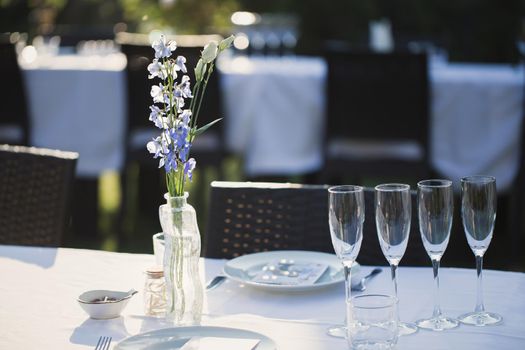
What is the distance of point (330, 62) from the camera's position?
3.84 m

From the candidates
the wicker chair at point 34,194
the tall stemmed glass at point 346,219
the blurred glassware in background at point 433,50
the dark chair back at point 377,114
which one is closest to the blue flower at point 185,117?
the tall stemmed glass at point 346,219

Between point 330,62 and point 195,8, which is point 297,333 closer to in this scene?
point 330,62

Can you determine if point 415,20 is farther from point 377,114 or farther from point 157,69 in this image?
point 157,69

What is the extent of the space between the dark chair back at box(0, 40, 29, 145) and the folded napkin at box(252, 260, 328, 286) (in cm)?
281

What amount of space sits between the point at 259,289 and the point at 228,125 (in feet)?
8.64

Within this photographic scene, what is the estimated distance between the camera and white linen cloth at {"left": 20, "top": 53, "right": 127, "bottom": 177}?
431 centimetres

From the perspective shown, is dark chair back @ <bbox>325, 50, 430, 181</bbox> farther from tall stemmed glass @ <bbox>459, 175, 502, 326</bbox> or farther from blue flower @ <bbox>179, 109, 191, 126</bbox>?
blue flower @ <bbox>179, 109, 191, 126</bbox>

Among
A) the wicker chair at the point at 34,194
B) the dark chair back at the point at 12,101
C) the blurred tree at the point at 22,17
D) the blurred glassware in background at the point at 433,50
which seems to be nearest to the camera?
the wicker chair at the point at 34,194

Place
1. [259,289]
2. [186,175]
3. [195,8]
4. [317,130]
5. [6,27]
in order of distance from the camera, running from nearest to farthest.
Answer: [186,175] → [259,289] → [317,130] → [195,8] → [6,27]

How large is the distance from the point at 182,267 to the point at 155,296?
0.31 feet

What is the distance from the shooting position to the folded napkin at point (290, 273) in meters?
1.58

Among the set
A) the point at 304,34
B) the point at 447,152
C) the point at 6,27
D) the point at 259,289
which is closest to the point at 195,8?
the point at 304,34

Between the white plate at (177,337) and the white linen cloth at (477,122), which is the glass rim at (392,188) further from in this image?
the white linen cloth at (477,122)

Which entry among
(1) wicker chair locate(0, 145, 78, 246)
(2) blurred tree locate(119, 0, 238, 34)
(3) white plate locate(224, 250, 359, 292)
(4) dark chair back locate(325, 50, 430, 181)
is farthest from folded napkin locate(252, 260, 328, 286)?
(2) blurred tree locate(119, 0, 238, 34)
